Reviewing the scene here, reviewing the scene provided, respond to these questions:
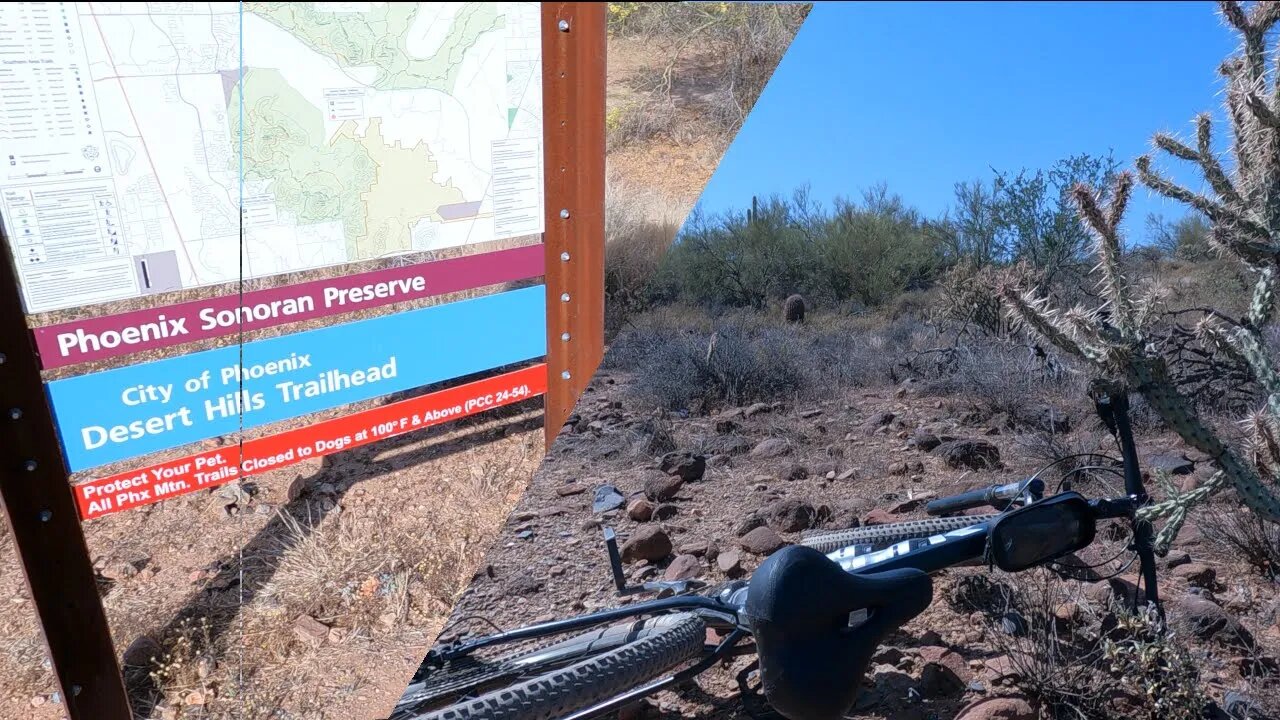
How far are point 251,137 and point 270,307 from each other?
473 millimetres

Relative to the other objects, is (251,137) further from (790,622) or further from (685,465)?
(790,622)

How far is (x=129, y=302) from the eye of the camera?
2477 millimetres

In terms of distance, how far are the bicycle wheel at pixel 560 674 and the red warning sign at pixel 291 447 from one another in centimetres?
106

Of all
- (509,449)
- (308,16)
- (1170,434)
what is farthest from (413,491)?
(1170,434)

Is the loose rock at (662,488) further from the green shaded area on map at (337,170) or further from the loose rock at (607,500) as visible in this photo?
the green shaded area on map at (337,170)

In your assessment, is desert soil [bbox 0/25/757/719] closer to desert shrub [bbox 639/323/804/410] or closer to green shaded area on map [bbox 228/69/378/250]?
green shaded area on map [bbox 228/69/378/250]

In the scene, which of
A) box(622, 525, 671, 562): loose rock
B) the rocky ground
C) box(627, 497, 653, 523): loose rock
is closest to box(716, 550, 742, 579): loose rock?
the rocky ground

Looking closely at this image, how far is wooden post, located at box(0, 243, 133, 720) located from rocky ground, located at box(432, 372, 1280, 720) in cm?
93

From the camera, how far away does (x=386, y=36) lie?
8.13 ft

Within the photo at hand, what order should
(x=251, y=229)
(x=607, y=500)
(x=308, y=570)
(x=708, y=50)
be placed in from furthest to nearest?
(x=708, y=50), (x=308, y=570), (x=607, y=500), (x=251, y=229)

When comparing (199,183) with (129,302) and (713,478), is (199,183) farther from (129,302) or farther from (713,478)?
(713,478)

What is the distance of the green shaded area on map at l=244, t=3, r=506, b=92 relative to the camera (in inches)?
92.0

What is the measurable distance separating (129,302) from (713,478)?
1628 millimetres

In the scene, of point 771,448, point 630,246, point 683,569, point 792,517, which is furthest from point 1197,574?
point 630,246
